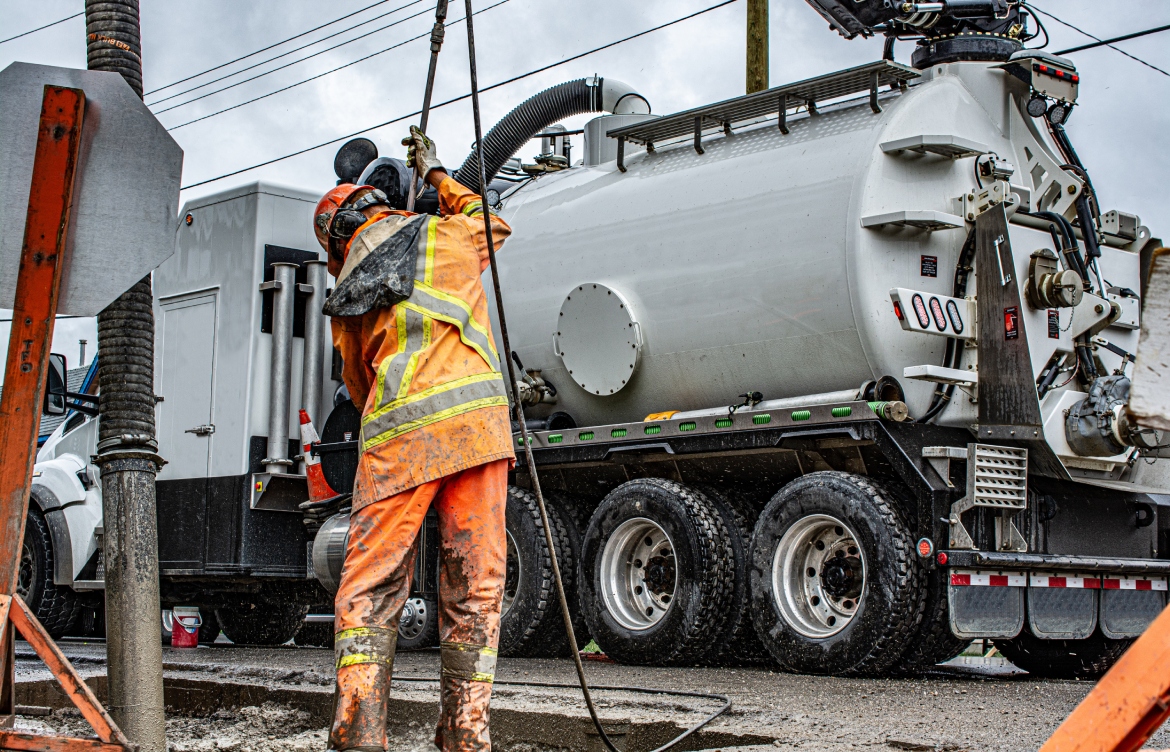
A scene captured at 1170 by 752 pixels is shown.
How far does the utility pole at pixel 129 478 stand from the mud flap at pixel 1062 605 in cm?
451

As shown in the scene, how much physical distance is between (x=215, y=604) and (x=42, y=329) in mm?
7164

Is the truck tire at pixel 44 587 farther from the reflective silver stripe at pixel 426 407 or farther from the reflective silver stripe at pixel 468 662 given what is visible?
the reflective silver stripe at pixel 468 662

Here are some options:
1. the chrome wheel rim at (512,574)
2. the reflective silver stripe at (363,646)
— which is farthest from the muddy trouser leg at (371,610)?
the chrome wheel rim at (512,574)

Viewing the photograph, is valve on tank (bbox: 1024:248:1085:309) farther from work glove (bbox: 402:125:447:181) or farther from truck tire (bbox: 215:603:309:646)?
truck tire (bbox: 215:603:309:646)

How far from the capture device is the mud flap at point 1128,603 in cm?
749

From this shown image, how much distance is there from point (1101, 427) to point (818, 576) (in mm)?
1651

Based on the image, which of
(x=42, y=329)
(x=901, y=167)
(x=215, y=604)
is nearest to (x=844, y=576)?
(x=901, y=167)

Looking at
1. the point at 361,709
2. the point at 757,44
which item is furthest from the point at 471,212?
the point at 757,44

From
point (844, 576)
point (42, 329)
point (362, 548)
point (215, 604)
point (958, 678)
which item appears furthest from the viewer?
point (215, 604)

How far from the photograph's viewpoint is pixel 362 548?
4.32 metres

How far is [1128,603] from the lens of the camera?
7629 mm

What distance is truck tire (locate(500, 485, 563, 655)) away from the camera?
331 inches

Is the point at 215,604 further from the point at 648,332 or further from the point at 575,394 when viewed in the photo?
the point at 648,332

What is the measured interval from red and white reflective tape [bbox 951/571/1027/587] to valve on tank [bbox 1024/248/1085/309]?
143 cm
